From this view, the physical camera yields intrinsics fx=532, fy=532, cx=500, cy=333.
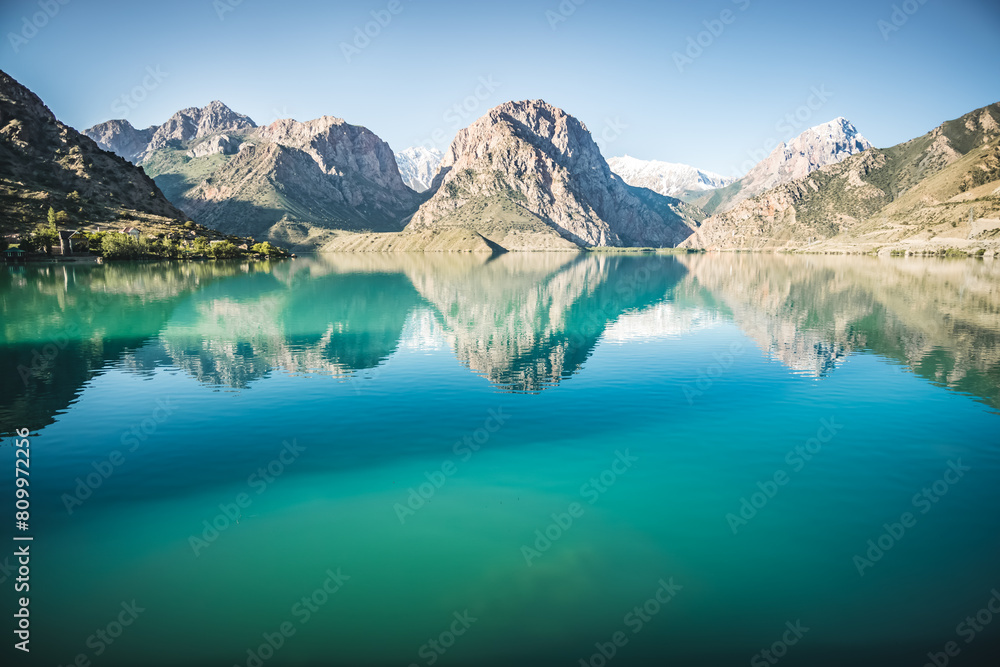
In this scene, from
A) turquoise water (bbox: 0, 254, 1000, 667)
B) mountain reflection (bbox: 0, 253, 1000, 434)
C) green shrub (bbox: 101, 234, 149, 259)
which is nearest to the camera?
turquoise water (bbox: 0, 254, 1000, 667)

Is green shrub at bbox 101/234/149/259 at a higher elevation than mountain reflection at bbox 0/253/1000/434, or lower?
higher

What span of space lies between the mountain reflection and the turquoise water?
0.64 meters

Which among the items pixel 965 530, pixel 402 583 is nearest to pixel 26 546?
pixel 402 583

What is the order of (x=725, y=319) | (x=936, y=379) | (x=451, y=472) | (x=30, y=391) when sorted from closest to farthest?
1. (x=451, y=472)
2. (x=30, y=391)
3. (x=936, y=379)
4. (x=725, y=319)

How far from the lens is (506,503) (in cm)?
2064

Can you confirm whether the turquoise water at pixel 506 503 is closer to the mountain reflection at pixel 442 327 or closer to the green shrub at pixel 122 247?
the mountain reflection at pixel 442 327

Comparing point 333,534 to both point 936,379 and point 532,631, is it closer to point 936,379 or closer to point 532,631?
point 532,631

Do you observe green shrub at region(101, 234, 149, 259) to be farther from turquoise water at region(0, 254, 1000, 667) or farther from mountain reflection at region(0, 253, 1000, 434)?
turquoise water at region(0, 254, 1000, 667)

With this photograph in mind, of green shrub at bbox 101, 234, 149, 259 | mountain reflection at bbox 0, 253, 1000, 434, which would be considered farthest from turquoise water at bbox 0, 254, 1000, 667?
green shrub at bbox 101, 234, 149, 259

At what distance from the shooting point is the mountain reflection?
Answer: 40656 mm

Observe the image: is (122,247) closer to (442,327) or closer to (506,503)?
(442,327)

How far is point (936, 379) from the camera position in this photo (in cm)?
3897

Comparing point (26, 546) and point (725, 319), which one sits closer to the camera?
point (26, 546)

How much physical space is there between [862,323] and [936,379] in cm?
2684
